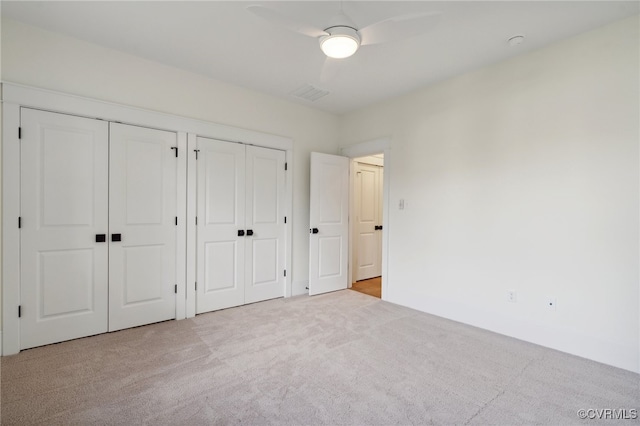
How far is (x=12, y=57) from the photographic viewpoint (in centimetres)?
253

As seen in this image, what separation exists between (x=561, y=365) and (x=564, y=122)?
2.06 metres

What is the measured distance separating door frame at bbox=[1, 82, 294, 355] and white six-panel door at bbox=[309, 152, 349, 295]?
3.16 feet

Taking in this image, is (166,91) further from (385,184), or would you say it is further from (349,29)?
(385,184)

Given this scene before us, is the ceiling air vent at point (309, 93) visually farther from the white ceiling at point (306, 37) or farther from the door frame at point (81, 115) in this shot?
the door frame at point (81, 115)

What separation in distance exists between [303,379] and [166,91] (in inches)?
125

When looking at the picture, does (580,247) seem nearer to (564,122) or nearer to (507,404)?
(564,122)

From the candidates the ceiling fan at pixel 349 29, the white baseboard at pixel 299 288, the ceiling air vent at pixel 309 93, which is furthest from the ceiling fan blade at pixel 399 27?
the white baseboard at pixel 299 288

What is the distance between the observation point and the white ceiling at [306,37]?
7.52 ft

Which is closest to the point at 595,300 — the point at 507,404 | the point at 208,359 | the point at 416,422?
the point at 507,404

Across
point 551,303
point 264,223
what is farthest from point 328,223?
point 551,303

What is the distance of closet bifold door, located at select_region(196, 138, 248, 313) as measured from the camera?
3.55 m

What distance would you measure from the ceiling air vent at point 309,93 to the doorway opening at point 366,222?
1.26 metres

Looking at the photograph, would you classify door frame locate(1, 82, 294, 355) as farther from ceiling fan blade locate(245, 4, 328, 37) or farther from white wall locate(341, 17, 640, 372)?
white wall locate(341, 17, 640, 372)

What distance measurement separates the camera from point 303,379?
219cm
